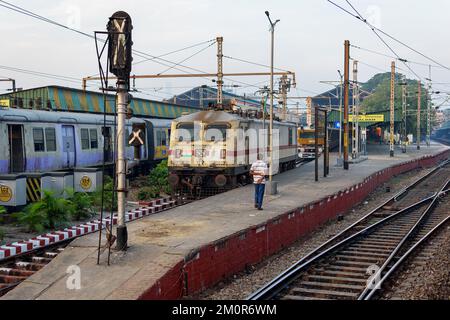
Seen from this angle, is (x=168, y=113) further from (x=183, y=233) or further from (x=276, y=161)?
(x=183, y=233)

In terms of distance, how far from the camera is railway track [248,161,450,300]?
9734 mm

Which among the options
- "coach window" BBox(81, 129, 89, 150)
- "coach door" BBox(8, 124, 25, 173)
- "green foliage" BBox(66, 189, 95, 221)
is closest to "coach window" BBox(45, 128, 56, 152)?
"coach door" BBox(8, 124, 25, 173)

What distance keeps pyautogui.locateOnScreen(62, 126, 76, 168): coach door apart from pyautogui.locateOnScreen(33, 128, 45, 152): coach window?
1.33m

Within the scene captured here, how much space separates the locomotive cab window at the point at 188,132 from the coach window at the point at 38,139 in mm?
4971

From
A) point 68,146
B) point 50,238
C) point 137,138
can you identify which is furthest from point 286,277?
point 68,146

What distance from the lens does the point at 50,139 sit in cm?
1969

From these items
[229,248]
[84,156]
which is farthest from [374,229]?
[84,156]

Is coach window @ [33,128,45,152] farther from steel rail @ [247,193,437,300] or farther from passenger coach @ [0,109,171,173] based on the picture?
steel rail @ [247,193,437,300]

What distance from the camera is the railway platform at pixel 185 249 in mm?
8188

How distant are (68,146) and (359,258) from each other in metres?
12.9

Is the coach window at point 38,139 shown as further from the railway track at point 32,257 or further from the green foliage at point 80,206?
the railway track at point 32,257

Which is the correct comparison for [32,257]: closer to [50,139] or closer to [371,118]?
[50,139]

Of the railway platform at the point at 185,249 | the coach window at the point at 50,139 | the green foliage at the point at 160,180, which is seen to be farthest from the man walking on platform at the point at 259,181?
the coach window at the point at 50,139

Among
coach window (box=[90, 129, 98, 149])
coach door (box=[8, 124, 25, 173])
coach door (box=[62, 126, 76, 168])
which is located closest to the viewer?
coach door (box=[8, 124, 25, 173])
